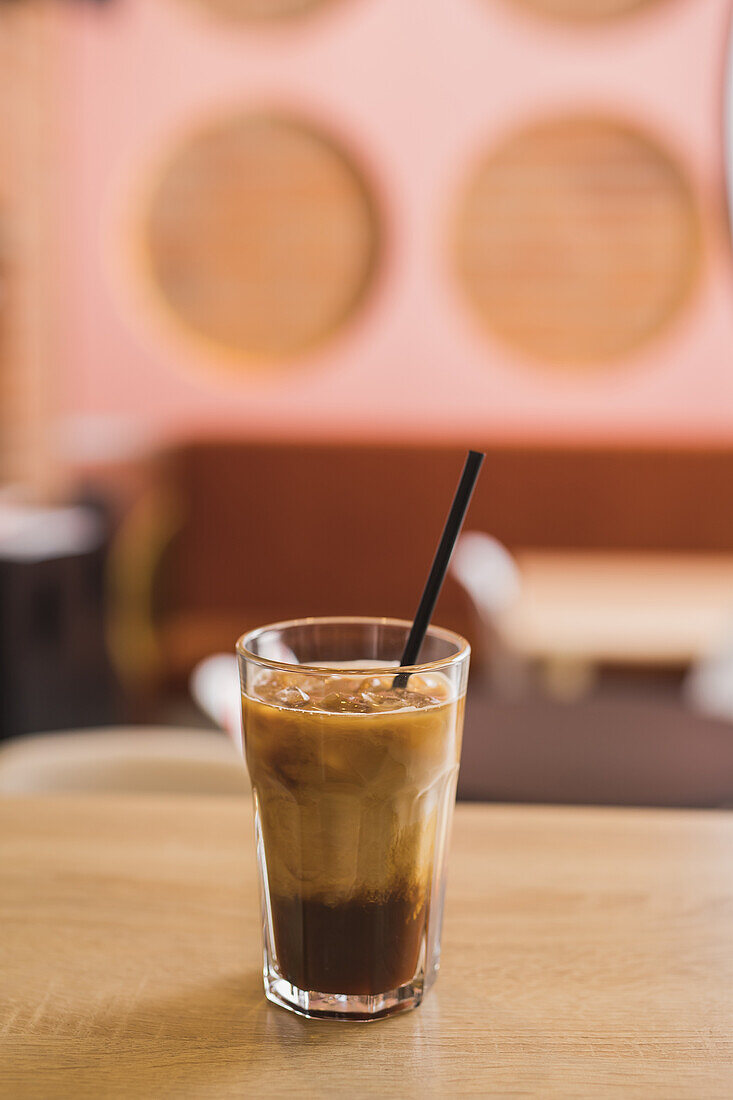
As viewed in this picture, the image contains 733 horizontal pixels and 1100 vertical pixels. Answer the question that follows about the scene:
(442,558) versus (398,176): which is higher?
(398,176)

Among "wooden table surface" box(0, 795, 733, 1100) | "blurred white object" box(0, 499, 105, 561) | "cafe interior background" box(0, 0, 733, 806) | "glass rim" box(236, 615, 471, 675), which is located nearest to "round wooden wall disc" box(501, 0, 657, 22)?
"cafe interior background" box(0, 0, 733, 806)

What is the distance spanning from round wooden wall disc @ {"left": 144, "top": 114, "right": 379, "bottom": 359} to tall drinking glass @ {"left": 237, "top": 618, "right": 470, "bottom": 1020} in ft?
12.2

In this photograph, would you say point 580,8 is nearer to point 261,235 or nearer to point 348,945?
point 261,235

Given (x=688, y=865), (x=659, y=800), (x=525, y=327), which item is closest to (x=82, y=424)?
(x=525, y=327)

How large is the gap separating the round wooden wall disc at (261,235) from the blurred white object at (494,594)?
4.07 ft

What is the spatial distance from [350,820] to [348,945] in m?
0.06

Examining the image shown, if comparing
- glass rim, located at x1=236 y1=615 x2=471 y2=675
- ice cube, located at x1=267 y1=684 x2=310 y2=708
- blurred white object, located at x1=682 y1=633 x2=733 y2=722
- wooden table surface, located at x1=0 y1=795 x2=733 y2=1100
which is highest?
glass rim, located at x1=236 y1=615 x2=471 y2=675

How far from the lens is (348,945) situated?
554 millimetres

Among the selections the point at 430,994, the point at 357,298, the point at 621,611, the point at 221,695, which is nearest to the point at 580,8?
the point at 357,298

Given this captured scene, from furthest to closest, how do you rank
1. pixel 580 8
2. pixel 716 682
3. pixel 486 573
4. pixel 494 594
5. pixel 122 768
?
pixel 580 8, pixel 486 573, pixel 494 594, pixel 716 682, pixel 122 768

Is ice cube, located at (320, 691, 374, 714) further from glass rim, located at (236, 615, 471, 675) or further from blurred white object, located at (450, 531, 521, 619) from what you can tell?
blurred white object, located at (450, 531, 521, 619)

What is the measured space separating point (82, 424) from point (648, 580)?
84.8 inches

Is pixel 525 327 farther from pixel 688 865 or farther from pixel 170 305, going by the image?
pixel 688 865

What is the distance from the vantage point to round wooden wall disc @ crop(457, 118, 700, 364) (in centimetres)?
405
